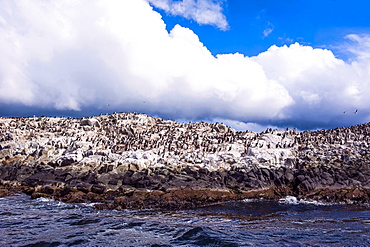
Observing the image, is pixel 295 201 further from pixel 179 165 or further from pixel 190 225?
pixel 179 165

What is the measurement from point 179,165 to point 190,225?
2197 centimetres

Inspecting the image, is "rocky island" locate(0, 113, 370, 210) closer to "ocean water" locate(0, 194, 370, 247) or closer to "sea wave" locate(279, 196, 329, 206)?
"sea wave" locate(279, 196, 329, 206)

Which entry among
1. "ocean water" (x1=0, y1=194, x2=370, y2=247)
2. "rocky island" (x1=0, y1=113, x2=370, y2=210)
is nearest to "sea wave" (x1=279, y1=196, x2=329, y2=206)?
"ocean water" (x1=0, y1=194, x2=370, y2=247)

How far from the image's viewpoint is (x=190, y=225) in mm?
19688

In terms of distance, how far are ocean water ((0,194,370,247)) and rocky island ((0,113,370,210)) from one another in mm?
3357

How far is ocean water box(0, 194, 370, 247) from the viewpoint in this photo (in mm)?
15492

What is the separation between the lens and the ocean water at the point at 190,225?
15.5 m

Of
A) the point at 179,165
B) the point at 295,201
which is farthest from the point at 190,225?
the point at 179,165

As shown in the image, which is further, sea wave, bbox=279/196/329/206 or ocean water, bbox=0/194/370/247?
sea wave, bbox=279/196/329/206

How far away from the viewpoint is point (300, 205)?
2850 centimetres

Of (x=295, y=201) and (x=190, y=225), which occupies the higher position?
(x=295, y=201)

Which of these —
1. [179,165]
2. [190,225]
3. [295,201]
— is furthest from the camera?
[179,165]

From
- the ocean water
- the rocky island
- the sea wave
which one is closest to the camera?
the ocean water

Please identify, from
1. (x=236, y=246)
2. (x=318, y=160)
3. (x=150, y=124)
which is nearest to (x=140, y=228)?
(x=236, y=246)
